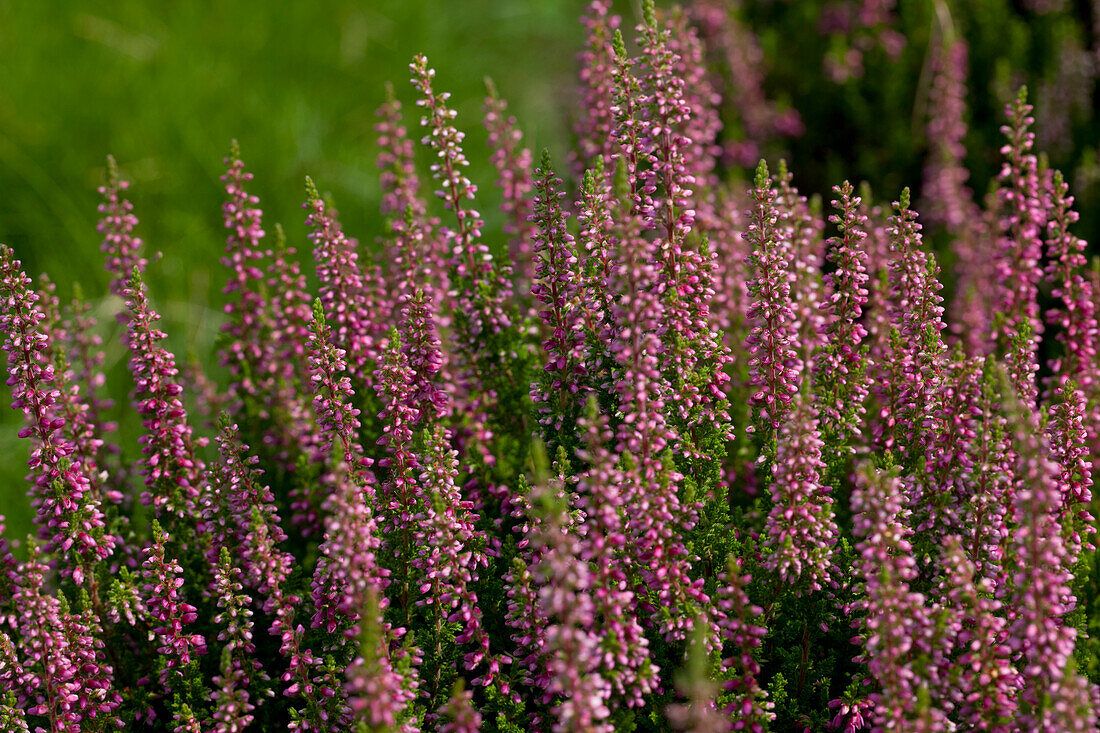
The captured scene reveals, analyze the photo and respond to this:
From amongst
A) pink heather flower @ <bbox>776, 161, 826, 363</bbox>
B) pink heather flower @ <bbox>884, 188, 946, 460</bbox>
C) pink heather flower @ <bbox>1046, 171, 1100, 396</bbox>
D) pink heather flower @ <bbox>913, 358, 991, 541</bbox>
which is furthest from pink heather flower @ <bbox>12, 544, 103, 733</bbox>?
pink heather flower @ <bbox>1046, 171, 1100, 396</bbox>

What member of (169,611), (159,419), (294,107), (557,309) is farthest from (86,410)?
(294,107)

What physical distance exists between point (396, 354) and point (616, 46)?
1331 millimetres

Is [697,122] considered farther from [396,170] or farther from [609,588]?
[609,588]

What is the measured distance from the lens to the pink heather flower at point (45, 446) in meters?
3.71

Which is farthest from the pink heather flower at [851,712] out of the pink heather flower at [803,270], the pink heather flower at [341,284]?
the pink heather flower at [341,284]

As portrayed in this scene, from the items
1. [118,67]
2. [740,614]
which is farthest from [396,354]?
[118,67]

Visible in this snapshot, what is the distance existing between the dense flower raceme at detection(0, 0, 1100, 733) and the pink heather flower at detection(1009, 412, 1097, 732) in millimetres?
13

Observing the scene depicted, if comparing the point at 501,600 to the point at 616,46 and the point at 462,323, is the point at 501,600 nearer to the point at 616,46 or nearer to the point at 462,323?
the point at 462,323

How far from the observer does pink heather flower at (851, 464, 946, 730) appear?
3055 millimetres

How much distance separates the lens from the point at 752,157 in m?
8.20

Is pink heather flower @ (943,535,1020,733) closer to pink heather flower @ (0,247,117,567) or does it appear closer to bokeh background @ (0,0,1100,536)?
pink heather flower @ (0,247,117,567)

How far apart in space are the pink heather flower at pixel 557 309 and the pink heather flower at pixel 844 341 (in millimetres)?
876

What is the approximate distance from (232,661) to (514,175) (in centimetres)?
257

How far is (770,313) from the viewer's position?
12.6 feet
